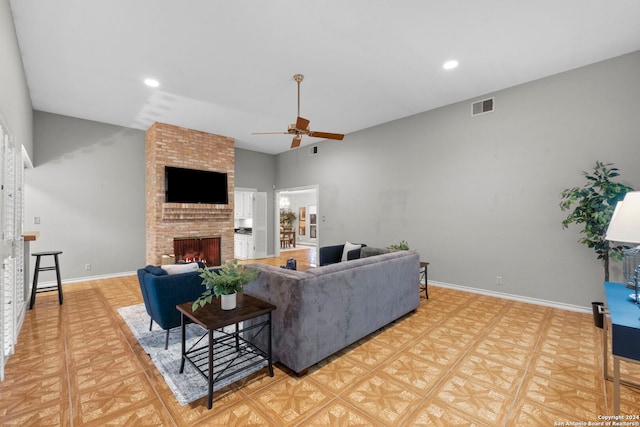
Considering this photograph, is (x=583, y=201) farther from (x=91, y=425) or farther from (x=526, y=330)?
(x=91, y=425)

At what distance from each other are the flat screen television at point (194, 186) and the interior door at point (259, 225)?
1620mm

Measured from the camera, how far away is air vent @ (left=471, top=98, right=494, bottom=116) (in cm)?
451

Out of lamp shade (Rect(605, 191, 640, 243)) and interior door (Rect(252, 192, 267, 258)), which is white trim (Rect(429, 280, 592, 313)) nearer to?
lamp shade (Rect(605, 191, 640, 243))

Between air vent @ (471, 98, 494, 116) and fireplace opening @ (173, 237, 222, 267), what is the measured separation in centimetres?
585

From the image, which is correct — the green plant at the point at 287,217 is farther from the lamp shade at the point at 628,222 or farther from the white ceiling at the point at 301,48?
the lamp shade at the point at 628,222

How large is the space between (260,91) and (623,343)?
15.4ft

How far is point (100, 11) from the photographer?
2.70 m

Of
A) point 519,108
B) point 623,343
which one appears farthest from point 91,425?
point 519,108

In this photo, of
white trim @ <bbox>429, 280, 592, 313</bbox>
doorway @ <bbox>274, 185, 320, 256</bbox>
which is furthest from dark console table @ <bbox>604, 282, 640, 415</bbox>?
doorway @ <bbox>274, 185, 320, 256</bbox>

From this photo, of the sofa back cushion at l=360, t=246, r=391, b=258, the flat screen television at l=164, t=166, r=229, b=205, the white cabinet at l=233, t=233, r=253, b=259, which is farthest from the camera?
the white cabinet at l=233, t=233, r=253, b=259

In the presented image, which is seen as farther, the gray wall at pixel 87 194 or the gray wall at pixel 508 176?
the gray wall at pixel 87 194

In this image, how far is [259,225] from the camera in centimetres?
844

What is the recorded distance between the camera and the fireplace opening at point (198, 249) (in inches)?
239

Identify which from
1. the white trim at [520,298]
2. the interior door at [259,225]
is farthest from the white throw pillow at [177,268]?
the interior door at [259,225]
